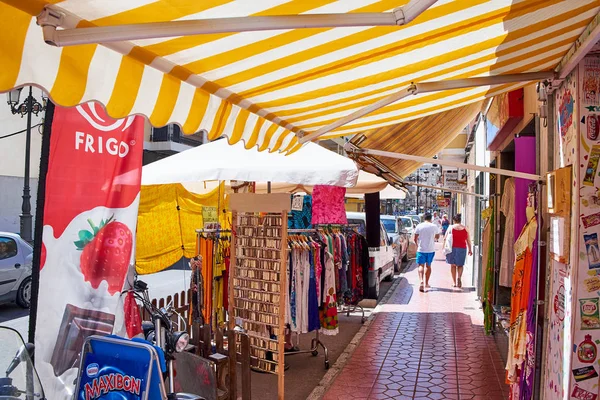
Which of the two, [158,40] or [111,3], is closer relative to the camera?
[111,3]

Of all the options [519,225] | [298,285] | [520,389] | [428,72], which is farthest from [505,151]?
[428,72]

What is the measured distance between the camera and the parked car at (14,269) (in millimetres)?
11352

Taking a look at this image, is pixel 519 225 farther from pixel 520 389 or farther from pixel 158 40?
pixel 158 40

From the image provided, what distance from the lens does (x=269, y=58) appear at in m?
3.04

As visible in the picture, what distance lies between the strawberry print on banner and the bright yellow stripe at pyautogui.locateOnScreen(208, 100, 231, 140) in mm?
1065

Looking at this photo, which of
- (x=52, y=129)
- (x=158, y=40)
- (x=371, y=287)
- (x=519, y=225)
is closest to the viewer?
(x=158, y=40)

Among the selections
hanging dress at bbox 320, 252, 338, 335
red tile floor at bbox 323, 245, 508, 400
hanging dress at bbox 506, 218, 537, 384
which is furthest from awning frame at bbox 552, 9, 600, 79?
hanging dress at bbox 320, 252, 338, 335

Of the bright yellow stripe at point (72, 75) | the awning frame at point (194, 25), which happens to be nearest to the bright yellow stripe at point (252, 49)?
the awning frame at point (194, 25)

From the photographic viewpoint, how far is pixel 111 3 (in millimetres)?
2121

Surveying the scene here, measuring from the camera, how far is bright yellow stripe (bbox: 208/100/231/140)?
3381 millimetres

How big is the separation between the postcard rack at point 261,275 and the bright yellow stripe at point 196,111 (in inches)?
87.7

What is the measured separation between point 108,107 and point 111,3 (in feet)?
1.80

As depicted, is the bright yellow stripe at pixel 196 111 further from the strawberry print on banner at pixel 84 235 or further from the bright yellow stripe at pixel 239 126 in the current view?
the strawberry print on banner at pixel 84 235

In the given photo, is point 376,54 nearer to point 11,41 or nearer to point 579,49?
point 579,49
